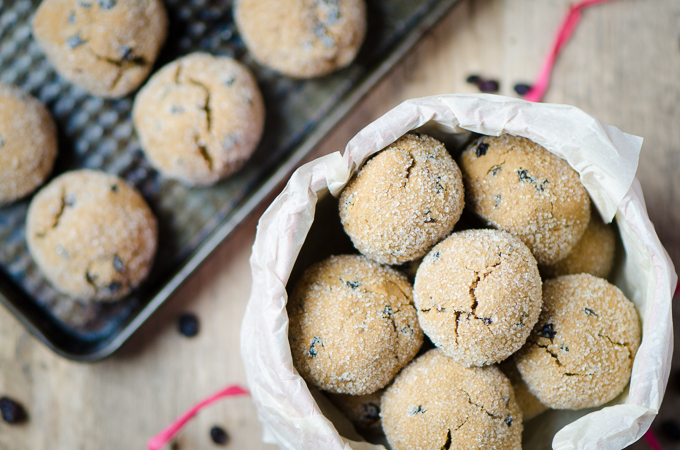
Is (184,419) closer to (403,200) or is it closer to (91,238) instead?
(91,238)

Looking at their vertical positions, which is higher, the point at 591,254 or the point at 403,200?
the point at 403,200

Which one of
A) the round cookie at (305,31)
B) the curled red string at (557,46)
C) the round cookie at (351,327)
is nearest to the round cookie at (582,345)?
the round cookie at (351,327)

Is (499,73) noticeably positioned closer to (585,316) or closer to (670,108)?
(670,108)

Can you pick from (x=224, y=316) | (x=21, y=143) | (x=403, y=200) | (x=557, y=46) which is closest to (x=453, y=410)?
(x=403, y=200)

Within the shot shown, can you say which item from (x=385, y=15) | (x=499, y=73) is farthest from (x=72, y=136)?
(x=499, y=73)

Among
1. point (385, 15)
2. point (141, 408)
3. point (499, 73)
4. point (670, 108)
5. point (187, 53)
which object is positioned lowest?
point (670, 108)

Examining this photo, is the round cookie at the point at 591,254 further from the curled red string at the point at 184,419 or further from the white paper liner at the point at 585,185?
the curled red string at the point at 184,419
